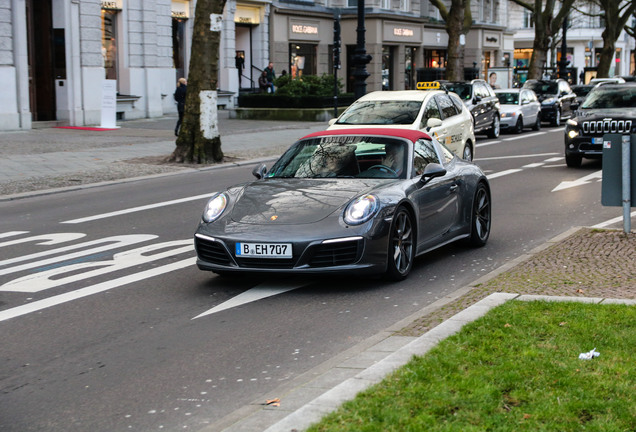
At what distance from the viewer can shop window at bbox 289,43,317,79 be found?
49.7 m

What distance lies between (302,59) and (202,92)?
29922 mm

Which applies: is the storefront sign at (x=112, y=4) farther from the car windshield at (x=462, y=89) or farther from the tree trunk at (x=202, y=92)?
the tree trunk at (x=202, y=92)

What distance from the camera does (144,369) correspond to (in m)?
6.09

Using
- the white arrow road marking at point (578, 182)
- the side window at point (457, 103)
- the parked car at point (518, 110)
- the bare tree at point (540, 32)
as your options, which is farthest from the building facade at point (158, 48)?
the white arrow road marking at point (578, 182)

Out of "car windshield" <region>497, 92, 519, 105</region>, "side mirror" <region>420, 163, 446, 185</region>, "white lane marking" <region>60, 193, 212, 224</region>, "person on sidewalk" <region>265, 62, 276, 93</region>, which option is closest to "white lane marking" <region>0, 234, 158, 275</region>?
"white lane marking" <region>60, 193, 212, 224</region>

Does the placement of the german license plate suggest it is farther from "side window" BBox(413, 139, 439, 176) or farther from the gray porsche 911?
"side window" BBox(413, 139, 439, 176)

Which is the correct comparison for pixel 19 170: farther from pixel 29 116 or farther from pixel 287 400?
pixel 287 400

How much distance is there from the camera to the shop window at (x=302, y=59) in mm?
49688

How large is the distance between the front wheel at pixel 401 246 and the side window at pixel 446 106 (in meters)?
9.89

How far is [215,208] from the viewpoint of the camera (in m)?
8.79

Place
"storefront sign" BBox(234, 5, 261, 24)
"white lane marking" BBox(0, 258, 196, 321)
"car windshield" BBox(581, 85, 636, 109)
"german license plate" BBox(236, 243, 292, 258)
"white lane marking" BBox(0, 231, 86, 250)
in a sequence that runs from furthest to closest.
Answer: "storefront sign" BBox(234, 5, 261, 24) → "car windshield" BBox(581, 85, 636, 109) → "white lane marking" BBox(0, 231, 86, 250) → "german license plate" BBox(236, 243, 292, 258) → "white lane marking" BBox(0, 258, 196, 321)

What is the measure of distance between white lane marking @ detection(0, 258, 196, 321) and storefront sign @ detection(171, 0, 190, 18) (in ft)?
104

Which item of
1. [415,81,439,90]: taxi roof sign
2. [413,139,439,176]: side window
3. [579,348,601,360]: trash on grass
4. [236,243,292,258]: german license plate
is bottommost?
[579,348,601,360]: trash on grass

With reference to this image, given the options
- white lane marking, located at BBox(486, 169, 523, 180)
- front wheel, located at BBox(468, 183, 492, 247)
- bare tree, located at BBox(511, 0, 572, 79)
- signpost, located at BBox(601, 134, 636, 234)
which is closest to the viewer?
signpost, located at BBox(601, 134, 636, 234)
